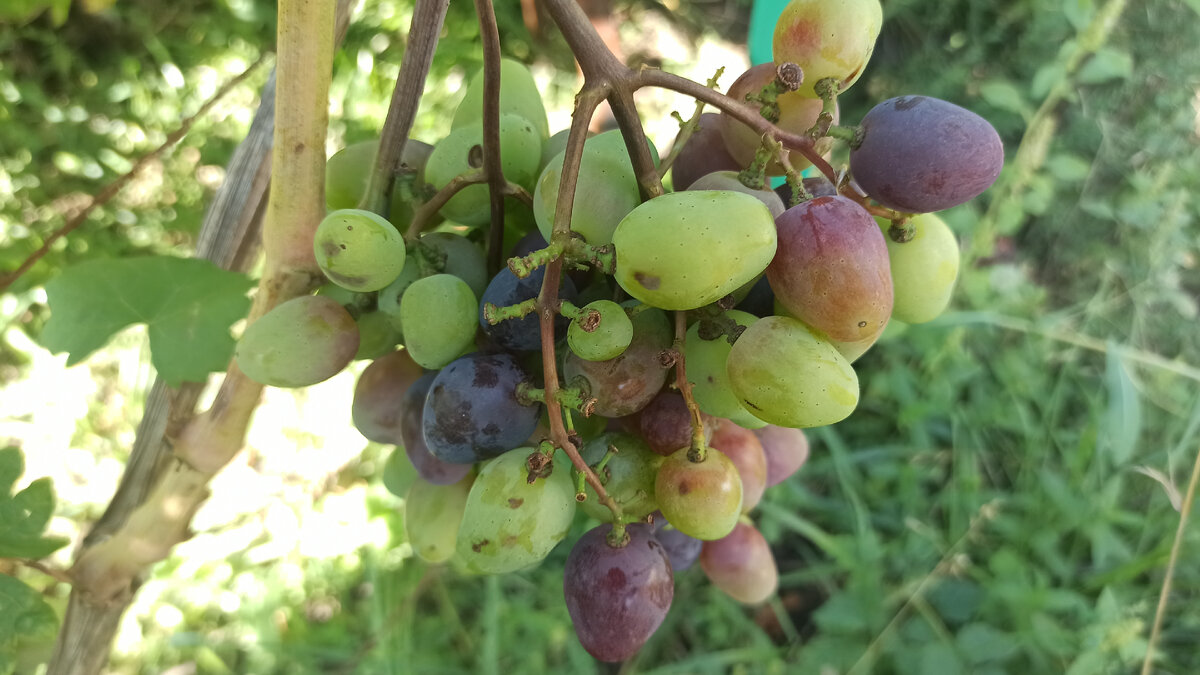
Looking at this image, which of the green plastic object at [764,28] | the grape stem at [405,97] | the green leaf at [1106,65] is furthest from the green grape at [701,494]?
the green leaf at [1106,65]

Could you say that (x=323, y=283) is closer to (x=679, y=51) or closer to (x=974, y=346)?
(x=974, y=346)

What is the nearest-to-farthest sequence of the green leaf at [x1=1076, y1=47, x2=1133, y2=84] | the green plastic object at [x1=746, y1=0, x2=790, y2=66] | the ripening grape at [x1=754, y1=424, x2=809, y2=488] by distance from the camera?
the ripening grape at [x1=754, y1=424, x2=809, y2=488]
the green plastic object at [x1=746, y1=0, x2=790, y2=66]
the green leaf at [x1=1076, y1=47, x2=1133, y2=84]

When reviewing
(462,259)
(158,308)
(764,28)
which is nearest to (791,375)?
(462,259)

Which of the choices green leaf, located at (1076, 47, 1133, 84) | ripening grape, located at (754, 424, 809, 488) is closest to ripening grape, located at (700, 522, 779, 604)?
ripening grape, located at (754, 424, 809, 488)

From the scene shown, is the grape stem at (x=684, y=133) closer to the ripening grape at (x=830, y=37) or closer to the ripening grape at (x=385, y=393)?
the ripening grape at (x=830, y=37)

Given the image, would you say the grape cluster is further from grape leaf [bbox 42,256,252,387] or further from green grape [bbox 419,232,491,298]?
grape leaf [bbox 42,256,252,387]

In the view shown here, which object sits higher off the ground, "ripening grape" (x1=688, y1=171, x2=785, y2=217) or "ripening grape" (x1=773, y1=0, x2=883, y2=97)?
"ripening grape" (x1=773, y1=0, x2=883, y2=97)

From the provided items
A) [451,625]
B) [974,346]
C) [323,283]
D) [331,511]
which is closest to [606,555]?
[323,283]
